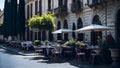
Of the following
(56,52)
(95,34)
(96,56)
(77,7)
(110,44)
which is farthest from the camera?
(77,7)

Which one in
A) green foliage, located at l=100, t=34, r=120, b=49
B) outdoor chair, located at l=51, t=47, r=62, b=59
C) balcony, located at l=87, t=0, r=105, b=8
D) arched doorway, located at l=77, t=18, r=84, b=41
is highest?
balcony, located at l=87, t=0, r=105, b=8

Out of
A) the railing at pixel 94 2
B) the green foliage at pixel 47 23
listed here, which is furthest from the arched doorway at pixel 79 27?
the railing at pixel 94 2

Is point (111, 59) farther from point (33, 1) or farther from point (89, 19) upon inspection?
point (33, 1)

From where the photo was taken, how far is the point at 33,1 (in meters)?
51.0

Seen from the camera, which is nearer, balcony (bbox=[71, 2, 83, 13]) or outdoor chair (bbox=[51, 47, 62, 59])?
outdoor chair (bbox=[51, 47, 62, 59])

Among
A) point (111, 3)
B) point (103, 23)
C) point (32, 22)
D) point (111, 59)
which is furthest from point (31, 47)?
point (111, 59)

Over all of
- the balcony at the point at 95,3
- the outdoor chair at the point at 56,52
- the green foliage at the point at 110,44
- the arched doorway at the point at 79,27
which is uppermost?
the balcony at the point at 95,3

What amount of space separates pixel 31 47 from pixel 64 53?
39.7 ft

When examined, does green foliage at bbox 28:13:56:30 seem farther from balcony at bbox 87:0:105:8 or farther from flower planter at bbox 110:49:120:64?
flower planter at bbox 110:49:120:64

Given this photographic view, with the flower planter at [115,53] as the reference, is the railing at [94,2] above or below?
above

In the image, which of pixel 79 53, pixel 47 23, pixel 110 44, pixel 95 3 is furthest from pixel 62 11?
pixel 110 44

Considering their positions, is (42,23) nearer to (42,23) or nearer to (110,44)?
(42,23)

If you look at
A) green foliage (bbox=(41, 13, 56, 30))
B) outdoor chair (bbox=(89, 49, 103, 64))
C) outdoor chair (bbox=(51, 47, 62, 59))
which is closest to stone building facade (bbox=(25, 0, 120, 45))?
green foliage (bbox=(41, 13, 56, 30))

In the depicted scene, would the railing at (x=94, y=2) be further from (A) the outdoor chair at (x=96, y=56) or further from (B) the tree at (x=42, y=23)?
(A) the outdoor chair at (x=96, y=56)
